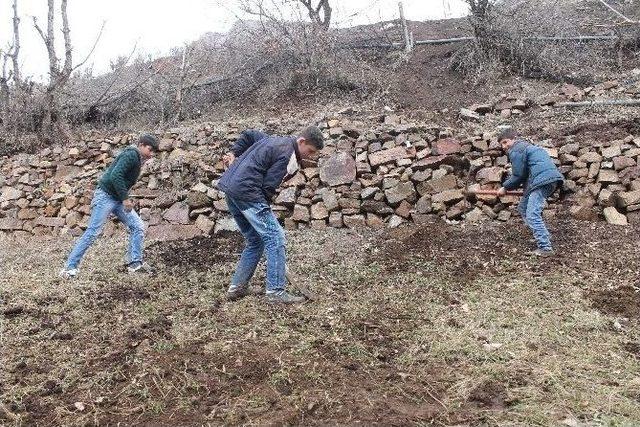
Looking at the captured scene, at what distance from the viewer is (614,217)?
6.45 metres

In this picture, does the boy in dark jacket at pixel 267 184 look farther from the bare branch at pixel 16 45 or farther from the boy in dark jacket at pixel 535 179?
the bare branch at pixel 16 45

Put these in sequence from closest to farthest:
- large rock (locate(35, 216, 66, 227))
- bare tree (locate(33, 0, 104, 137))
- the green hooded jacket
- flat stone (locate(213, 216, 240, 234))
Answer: the green hooded jacket, flat stone (locate(213, 216, 240, 234)), large rock (locate(35, 216, 66, 227)), bare tree (locate(33, 0, 104, 137))

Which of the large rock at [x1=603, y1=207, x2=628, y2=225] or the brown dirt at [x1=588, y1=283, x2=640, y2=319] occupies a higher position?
the large rock at [x1=603, y1=207, x2=628, y2=225]

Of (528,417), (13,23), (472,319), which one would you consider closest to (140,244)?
(472,319)

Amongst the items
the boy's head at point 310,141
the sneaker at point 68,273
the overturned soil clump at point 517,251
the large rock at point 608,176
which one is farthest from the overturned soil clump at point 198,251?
the large rock at point 608,176

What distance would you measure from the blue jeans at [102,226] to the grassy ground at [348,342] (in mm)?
235

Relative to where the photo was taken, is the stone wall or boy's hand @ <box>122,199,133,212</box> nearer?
boy's hand @ <box>122,199,133,212</box>

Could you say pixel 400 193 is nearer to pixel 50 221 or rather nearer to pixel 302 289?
pixel 302 289

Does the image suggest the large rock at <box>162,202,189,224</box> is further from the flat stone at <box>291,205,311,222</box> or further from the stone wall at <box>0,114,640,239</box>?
the flat stone at <box>291,205,311,222</box>

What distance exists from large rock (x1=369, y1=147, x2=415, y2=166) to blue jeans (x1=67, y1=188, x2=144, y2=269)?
3467 millimetres

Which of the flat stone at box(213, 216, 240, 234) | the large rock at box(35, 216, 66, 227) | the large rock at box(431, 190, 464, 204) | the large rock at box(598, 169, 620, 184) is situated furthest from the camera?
the large rock at box(35, 216, 66, 227)

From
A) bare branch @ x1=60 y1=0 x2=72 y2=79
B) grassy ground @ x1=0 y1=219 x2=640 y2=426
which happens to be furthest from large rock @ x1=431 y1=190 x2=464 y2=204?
bare branch @ x1=60 y1=0 x2=72 y2=79

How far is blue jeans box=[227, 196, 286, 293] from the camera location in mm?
4590

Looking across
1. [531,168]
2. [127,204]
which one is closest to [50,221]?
[127,204]
